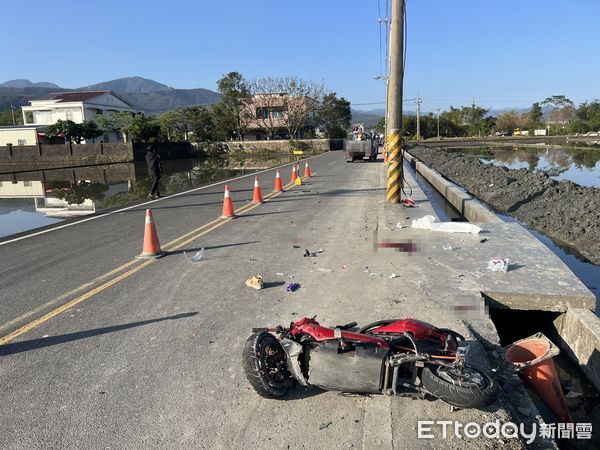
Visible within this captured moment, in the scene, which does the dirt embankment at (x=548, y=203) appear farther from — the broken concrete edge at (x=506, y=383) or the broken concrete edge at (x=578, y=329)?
the broken concrete edge at (x=506, y=383)

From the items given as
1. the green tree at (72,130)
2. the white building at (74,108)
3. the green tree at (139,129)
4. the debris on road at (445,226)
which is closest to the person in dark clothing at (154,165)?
the debris on road at (445,226)

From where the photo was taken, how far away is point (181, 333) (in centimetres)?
485

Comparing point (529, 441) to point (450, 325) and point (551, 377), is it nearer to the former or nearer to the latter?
point (551, 377)

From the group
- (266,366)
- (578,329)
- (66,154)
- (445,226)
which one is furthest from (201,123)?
(266,366)

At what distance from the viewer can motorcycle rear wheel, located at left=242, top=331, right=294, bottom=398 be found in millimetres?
3527

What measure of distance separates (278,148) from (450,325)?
6454cm

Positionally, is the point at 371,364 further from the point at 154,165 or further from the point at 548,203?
the point at 154,165

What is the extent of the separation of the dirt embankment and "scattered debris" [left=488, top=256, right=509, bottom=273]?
4.39m

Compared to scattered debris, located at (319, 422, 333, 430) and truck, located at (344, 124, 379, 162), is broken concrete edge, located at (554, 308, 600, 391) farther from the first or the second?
truck, located at (344, 124, 379, 162)

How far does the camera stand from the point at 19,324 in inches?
206

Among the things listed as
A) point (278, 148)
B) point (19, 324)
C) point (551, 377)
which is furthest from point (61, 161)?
point (551, 377)

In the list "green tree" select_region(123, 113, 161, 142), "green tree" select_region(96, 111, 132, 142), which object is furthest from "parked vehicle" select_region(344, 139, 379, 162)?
"green tree" select_region(96, 111, 132, 142)

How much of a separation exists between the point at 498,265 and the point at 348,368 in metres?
3.61

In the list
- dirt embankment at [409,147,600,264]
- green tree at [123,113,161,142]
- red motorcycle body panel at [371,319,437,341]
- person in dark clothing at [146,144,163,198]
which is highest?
green tree at [123,113,161,142]
